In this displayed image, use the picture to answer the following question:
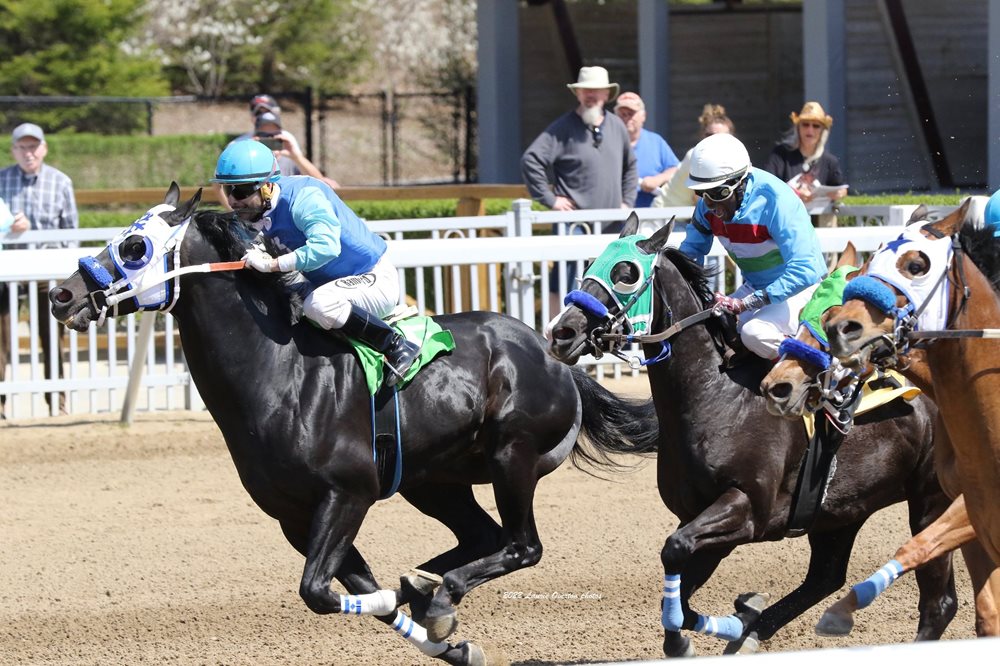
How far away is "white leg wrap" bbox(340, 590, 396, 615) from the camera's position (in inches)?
188

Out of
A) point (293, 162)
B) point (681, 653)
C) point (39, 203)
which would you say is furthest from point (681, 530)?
point (39, 203)

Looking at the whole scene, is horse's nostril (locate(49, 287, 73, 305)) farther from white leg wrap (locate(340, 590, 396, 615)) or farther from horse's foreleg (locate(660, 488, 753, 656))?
horse's foreleg (locate(660, 488, 753, 656))

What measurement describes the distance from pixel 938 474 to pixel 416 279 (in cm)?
492

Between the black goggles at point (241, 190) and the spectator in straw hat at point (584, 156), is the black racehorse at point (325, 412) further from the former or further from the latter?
the spectator in straw hat at point (584, 156)

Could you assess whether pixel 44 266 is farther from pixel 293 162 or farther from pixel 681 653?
pixel 681 653

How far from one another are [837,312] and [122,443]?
5.37 meters

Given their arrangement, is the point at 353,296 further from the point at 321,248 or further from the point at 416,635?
the point at 416,635

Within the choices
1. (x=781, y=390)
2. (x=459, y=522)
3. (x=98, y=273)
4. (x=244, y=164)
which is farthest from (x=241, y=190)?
(x=781, y=390)

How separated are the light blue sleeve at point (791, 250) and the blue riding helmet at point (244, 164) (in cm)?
167

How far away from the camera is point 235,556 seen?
6324mm

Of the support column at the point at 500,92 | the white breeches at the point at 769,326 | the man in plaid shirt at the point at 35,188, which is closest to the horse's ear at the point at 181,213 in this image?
the white breeches at the point at 769,326

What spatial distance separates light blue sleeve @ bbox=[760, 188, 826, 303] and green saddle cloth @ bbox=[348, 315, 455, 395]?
1190 millimetres

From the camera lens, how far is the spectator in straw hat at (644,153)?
402 inches

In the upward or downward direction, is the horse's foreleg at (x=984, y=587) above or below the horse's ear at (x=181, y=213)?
below
